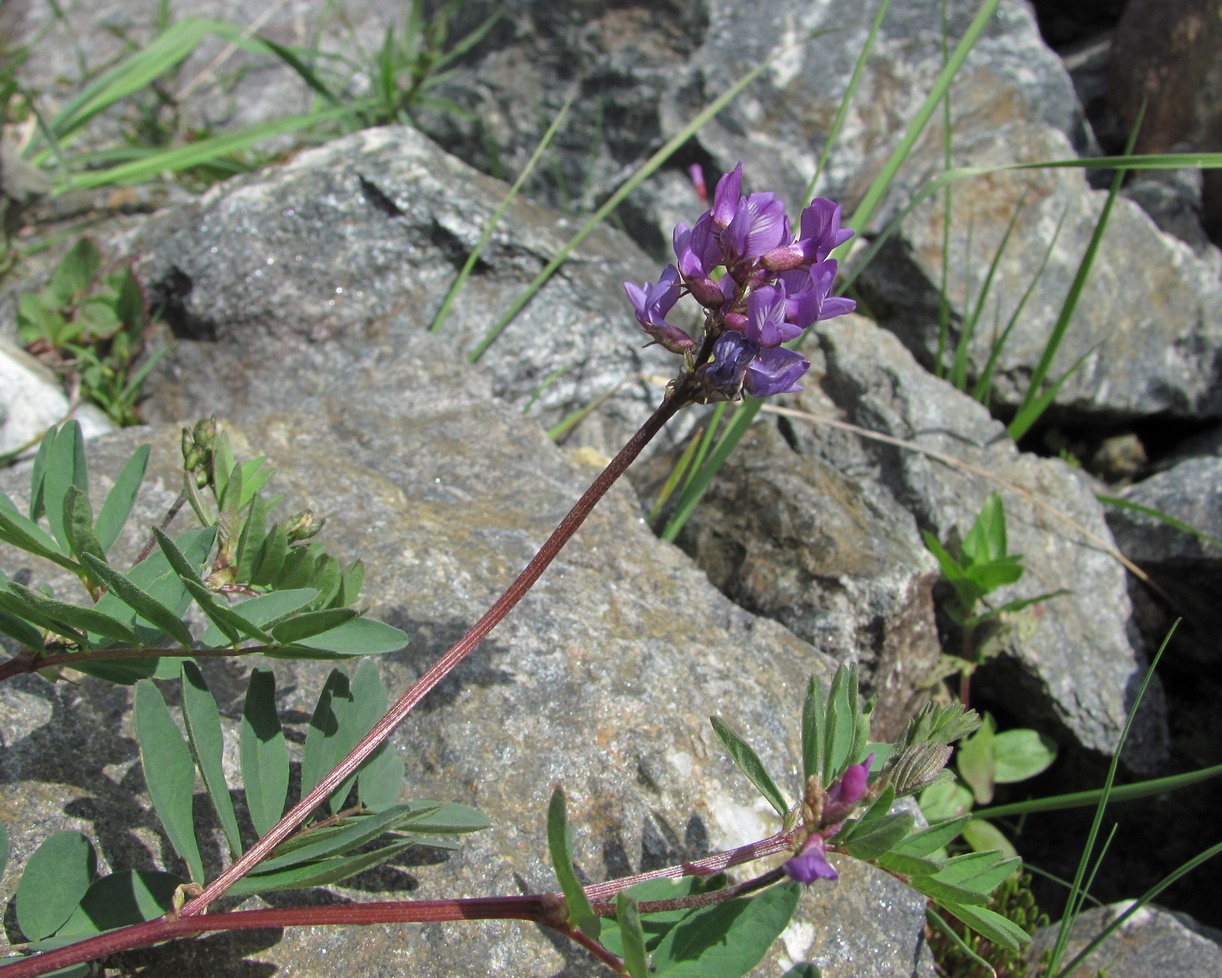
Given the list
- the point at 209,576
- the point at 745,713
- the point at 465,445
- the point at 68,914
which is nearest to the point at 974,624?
the point at 745,713

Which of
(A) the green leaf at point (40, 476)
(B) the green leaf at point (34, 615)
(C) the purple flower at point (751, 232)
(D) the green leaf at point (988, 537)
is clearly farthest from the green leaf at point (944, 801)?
(A) the green leaf at point (40, 476)

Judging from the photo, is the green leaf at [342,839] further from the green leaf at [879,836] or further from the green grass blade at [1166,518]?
the green grass blade at [1166,518]

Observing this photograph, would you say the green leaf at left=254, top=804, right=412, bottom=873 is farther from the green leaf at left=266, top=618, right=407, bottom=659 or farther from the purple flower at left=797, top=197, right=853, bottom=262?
the purple flower at left=797, top=197, right=853, bottom=262

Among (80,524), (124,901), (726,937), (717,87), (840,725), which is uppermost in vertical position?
(717,87)

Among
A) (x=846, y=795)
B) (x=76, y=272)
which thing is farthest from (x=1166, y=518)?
(x=76, y=272)

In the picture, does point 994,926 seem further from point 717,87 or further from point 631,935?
point 717,87

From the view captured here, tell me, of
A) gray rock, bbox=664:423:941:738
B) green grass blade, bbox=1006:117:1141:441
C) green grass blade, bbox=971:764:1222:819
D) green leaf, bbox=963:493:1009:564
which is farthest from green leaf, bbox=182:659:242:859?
green grass blade, bbox=1006:117:1141:441
